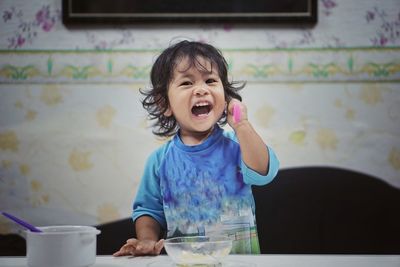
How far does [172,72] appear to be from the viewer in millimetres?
1239

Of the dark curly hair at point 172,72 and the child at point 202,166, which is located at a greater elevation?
the dark curly hair at point 172,72

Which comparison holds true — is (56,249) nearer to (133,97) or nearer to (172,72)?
(172,72)

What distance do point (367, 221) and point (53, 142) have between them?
95 cm

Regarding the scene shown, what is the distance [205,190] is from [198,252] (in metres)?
0.36

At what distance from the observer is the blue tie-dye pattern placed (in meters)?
1.14

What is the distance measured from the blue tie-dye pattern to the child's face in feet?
0.15

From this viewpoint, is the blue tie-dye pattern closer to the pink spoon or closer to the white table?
the pink spoon

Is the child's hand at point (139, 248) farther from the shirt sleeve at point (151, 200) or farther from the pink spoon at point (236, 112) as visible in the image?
the pink spoon at point (236, 112)

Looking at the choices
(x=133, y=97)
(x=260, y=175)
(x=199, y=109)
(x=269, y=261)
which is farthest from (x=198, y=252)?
(x=133, y=97)

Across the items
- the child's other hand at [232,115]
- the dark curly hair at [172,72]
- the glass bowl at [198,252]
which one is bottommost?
the glass bowl at [198,252]

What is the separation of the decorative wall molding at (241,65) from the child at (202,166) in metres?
0.32

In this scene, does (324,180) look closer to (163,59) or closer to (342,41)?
(342,41)

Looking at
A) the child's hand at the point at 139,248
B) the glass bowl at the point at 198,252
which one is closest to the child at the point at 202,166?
the child's hand at the point at 139,248

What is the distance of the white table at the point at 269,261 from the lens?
83cm
